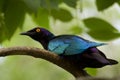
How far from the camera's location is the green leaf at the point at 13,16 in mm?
1025

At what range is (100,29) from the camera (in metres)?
1.08

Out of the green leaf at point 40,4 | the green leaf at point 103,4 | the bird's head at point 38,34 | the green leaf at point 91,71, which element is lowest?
the green leaf at point 91,71

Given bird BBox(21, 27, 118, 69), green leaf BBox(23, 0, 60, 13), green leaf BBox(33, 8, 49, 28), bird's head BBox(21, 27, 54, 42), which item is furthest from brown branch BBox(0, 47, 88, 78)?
green leaf BBox(33, 8, 49, 28)

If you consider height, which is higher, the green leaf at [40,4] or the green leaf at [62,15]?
the green leaf at [40,4]

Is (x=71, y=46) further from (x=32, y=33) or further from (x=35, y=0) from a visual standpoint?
(x=35, y=0)

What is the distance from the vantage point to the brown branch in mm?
670

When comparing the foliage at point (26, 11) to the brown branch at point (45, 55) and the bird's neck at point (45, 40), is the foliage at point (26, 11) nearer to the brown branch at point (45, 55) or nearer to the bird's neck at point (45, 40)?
the bird's neck at point (45, 40)

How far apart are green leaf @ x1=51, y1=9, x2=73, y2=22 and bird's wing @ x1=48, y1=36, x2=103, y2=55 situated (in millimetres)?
307

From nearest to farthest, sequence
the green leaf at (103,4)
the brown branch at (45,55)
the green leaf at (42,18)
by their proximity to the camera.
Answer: the brown branch at (45,55) < the green leaf at (103,4) < the green leaf at (42,18)

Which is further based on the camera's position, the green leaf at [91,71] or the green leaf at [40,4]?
the green leaf at [40,4]

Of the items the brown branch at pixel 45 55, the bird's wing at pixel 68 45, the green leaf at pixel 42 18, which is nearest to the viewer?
the brown branch at pixel 45 55

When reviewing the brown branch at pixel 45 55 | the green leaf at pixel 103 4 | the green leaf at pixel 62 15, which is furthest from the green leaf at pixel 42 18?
the brown branch at pixel 45 55

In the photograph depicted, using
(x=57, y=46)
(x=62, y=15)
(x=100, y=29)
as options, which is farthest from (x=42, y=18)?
(x=57, y=46)

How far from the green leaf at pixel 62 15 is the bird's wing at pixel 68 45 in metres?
0.31
